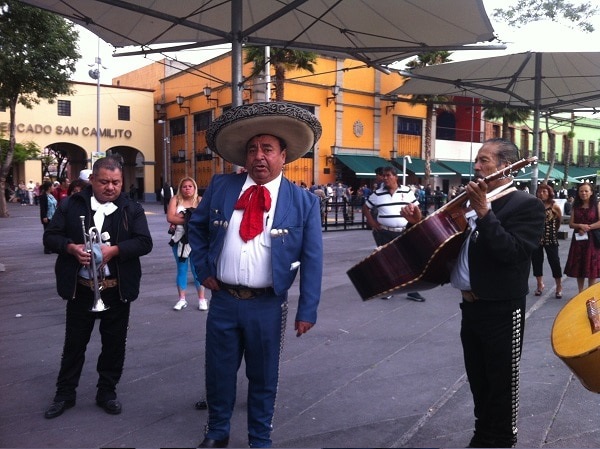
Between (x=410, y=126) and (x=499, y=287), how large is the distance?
3778 cm

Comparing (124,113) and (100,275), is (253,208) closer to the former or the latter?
(100,275)

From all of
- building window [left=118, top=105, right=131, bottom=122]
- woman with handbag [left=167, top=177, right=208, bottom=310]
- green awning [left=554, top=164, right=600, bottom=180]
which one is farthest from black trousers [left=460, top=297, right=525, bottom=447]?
green awning [left=554, top=164, right=600, bottom=180]

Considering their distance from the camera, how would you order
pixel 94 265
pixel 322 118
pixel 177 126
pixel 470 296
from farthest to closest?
pixel 177 126 → pixel 322 118 → pixel 94 265 → pixel 470 296

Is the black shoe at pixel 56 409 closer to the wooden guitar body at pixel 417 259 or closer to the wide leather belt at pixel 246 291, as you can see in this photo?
the wide leather belt at pixel 246 291

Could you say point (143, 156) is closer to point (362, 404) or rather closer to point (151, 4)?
point (151, 4)

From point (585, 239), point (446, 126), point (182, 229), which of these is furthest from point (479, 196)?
point (446, 126)

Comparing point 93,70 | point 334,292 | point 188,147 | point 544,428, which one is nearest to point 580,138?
point 188,147

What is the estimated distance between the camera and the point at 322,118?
34.2 meters

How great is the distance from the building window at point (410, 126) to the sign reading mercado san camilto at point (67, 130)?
63.3ft

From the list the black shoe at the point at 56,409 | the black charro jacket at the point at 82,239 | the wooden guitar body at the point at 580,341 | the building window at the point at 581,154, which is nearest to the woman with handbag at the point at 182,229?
the black charro jacket at the point at 82,239

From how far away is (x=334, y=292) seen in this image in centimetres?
828

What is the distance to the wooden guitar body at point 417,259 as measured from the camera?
9.46 ft

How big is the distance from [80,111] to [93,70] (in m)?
3.99

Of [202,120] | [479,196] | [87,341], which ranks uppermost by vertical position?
[202,120]
